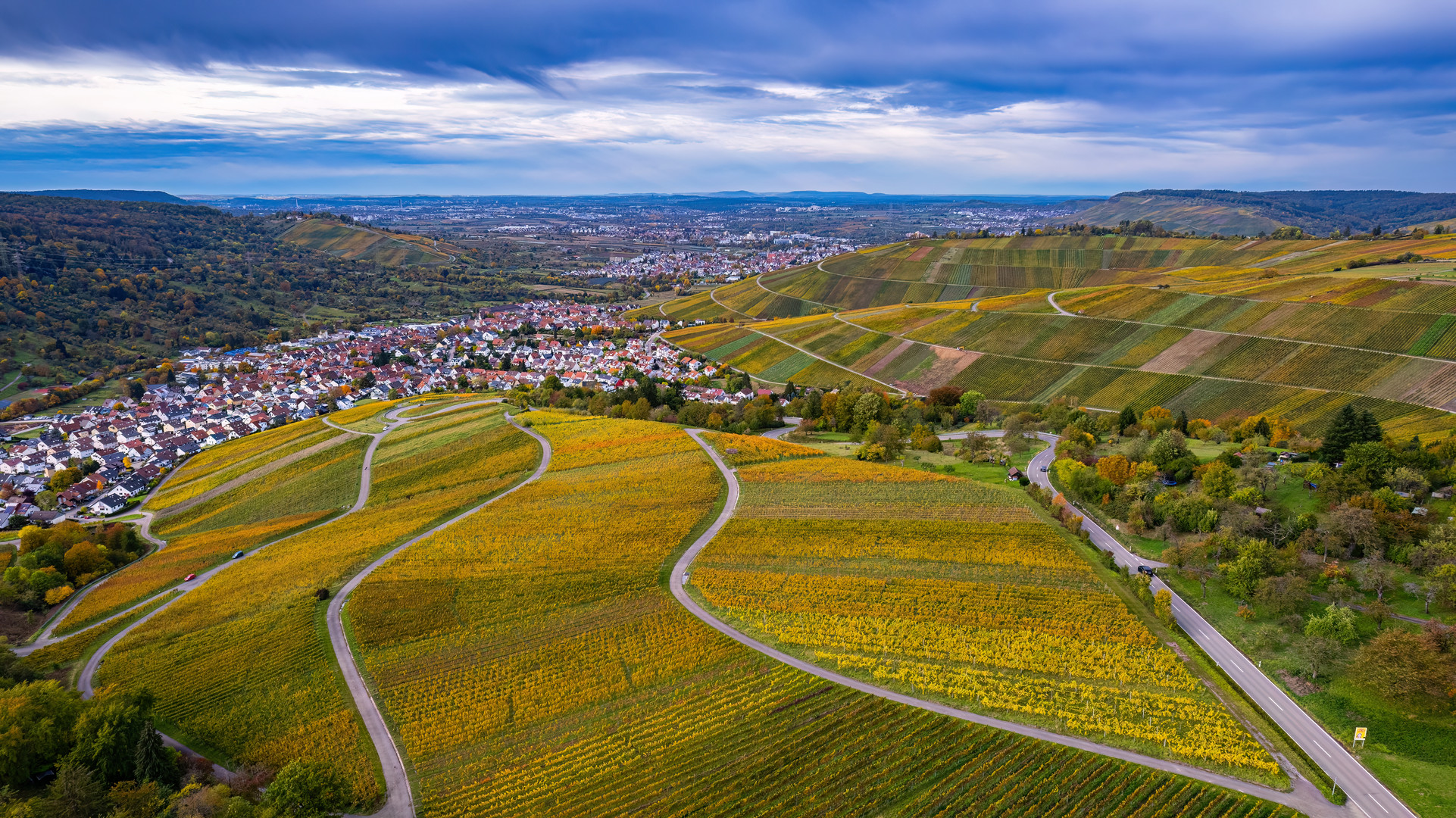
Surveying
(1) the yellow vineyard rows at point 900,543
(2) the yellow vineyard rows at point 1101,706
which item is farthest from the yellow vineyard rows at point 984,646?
(1) the yellow vineyard rows at point 900,543

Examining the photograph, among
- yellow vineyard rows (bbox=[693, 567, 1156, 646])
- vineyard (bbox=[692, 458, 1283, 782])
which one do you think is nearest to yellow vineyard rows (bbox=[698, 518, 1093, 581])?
vineyard (bbox=[692, 458, 1283, 782])

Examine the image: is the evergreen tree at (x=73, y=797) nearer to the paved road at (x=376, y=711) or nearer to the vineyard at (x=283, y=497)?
the paved road at (x=376, y=711)

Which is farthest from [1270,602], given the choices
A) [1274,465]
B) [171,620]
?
[171,620]

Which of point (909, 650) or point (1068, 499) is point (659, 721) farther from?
point (1068, 499)

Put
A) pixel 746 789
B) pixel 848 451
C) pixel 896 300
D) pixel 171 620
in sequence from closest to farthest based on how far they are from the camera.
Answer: pixel 746 789 < pixel 171 620 < pixel 848 451 < pixel 896 300

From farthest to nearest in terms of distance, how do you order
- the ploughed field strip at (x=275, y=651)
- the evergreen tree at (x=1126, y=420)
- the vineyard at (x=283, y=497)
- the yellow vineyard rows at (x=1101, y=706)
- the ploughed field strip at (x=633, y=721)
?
the evergreen tree at (x=1126, y=420) < the vineyard at (x=283, y=497) < the ploughed field strip at (x=275, y=651) < the yellow vineyard rows at (x=1101, y=706) < the ploughed field strip at (x=633, y=721)

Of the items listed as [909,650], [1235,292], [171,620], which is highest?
[1235,292]
